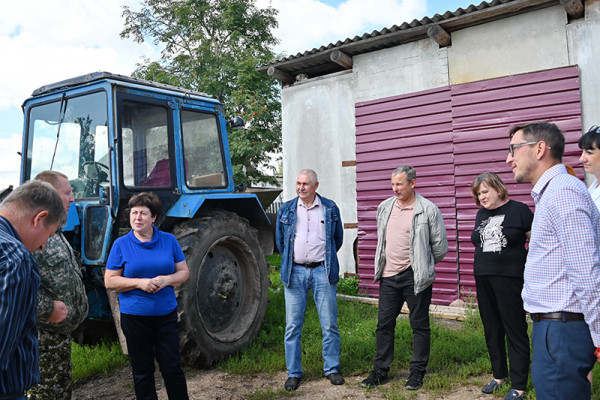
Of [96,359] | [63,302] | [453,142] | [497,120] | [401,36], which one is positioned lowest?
[96,359]

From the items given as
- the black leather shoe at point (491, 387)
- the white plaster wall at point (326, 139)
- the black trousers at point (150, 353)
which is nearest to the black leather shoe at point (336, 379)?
the black leather shoe at point (491, 387)

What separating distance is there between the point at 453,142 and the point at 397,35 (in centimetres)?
177

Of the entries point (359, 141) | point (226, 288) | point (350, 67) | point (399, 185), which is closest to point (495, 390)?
point (399, 185)

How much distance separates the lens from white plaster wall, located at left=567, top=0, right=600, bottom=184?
18.6 feet

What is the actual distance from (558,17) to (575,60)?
579mm

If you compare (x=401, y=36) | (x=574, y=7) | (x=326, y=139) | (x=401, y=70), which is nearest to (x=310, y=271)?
(x=326, y=139)

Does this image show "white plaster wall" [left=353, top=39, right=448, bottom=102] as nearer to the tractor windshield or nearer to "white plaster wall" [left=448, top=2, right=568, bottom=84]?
"white plaster wall" [left=448, top=2, right=568, bottom=84]

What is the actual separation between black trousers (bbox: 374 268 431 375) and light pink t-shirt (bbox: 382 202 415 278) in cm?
7

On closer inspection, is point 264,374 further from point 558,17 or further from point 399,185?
point 558,17

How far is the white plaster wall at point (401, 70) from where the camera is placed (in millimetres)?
6820

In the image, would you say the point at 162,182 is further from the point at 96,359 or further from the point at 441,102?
the point at 441,102

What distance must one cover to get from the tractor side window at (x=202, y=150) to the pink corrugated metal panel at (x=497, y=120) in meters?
3.38

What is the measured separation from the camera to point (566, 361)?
1.86m

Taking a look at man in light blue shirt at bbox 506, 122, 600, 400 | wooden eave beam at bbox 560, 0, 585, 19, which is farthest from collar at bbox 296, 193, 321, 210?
wooden eave beam at bbox 560, 0, 585, 19
